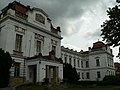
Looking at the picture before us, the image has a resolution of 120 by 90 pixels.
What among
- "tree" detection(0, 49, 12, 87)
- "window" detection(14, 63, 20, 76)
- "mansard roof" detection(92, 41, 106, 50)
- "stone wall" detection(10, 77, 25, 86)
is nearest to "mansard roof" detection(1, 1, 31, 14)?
"window" detection(14, 63, 20, 76)

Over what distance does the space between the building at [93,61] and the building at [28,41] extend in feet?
55.7

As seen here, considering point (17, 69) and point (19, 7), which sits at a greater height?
point (19, 7)

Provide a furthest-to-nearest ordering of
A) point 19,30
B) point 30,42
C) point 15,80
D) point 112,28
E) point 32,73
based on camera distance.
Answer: point 30,42 < point 32,73 < point 19,30 < point 15,80 < point 112,28

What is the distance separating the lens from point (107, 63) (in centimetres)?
5181

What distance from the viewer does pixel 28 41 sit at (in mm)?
29656

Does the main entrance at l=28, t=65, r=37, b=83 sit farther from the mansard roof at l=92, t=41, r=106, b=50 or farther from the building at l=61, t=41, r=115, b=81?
the mansard roof at l=92, t=41, r=106, b=50

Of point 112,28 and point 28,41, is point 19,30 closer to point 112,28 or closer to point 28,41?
point 28,41

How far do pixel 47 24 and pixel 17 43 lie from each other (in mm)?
8907

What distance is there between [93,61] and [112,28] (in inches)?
1341

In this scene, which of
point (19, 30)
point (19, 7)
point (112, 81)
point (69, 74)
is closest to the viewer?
point (19, 30)

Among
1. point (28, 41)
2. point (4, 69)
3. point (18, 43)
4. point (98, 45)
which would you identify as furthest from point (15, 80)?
point (98, 45)

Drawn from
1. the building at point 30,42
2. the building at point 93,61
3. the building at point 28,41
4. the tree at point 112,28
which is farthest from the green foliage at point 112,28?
the building at point 93,61

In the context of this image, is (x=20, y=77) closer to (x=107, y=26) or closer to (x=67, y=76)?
(x=67, y=76)

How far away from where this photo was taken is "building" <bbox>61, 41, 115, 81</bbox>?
51.0 metres
